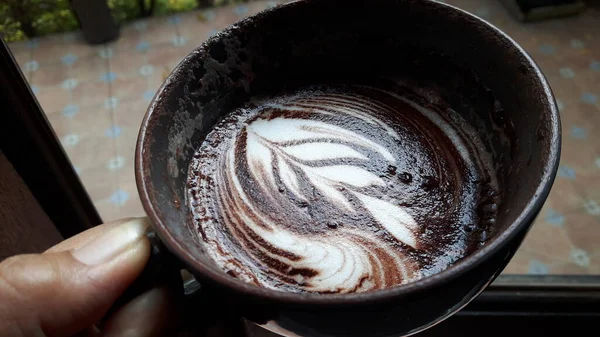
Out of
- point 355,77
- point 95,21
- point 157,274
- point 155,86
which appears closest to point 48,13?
point 95,21

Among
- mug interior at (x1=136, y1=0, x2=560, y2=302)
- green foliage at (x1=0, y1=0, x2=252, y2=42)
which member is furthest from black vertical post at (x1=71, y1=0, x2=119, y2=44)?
mug interior at (x1=136, y1=0, x2=560, y2=302)

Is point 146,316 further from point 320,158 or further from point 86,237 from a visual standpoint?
point 320,158

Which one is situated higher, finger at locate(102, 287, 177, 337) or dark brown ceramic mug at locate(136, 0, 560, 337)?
dark brown ceramic mug at locate(136, 0, 560, 337)

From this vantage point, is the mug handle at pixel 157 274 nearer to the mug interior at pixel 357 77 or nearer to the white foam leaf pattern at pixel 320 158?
the mug interior at pixel 357 77

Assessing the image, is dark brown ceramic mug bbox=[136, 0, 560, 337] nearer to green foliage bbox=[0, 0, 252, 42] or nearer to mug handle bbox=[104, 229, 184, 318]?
mug handle bbox=[104, 229, 184, 318]

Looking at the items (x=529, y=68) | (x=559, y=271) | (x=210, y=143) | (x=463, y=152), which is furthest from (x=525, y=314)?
(x=210, y=143)

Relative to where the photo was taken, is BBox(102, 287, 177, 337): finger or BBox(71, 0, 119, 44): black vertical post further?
BBox(71, 0, 119, 44): black vertical post

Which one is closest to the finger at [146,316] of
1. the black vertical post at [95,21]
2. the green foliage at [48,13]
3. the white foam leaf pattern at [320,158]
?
the white foam leaf pattern at [320,158]
